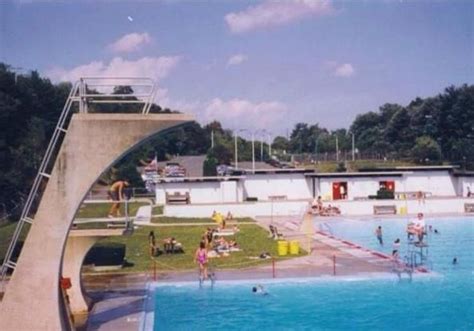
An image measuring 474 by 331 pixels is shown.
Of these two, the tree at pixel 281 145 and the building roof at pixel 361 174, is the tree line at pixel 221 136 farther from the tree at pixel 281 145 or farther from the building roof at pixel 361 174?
the building roof at pixel 361 174

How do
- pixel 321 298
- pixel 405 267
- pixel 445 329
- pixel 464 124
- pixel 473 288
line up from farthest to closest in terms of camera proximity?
pixel 464 124
pixel 405 267
pixel 473 288
pixel 321 298
pixel 445 329

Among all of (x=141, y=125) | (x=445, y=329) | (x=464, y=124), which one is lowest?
(x=445, y=329)

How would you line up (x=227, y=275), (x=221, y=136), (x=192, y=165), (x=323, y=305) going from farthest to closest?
(x=221, y=136), (x=192, y=165), (x=227, y=275), (x=323, y=305)

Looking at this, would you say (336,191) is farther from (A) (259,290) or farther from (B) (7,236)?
(A) (259,290)

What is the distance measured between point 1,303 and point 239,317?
7223mm

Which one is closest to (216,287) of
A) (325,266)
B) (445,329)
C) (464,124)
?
(325,266)

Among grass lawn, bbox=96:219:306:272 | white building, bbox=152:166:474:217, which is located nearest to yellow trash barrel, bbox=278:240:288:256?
grass lawn, bbox=96:219:306:272

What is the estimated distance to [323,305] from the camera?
1947 centimetres

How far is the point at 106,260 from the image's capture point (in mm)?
24734

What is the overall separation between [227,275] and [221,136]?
10348 centimetres

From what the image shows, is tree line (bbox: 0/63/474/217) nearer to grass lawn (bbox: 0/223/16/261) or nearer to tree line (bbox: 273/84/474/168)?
tree line (bbox: 273/84/474/168)

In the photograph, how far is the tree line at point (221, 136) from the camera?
53.8 m

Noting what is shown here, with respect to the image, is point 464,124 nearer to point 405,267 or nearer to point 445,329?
point 405,267

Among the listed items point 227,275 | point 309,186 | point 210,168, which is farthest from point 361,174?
point 227,275
